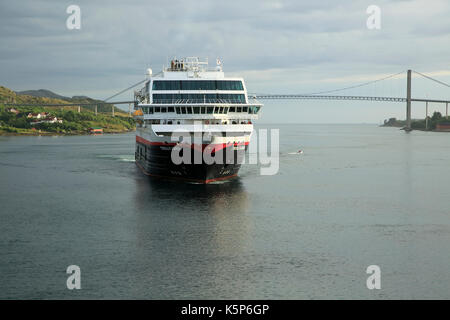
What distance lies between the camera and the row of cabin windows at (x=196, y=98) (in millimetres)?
43688

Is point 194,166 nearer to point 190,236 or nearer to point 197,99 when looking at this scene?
point 197,99

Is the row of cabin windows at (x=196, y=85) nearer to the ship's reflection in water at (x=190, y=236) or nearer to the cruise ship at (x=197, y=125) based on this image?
the cruise ship at (x=197, y=125)

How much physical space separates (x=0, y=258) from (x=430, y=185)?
125 feet

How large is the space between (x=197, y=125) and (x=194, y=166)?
3.40 meters

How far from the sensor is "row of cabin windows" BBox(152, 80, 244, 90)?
45.0 metres

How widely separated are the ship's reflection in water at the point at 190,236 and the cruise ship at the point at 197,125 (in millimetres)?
1943

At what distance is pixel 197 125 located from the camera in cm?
4159

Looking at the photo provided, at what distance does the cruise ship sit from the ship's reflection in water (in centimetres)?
194

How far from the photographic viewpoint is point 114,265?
22.5 meters
